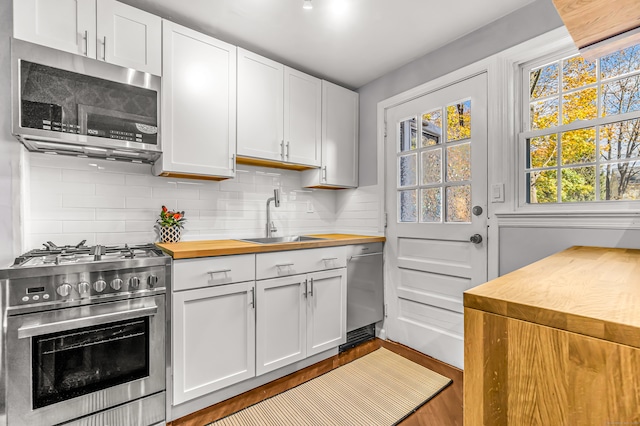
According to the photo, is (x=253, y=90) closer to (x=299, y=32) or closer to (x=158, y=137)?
(x=299, y=32)

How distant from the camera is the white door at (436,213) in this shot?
2.25 meters

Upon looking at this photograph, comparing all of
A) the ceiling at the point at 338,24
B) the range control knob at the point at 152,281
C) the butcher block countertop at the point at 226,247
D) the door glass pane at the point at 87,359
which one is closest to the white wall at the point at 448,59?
the ceiling at the point at 338,24

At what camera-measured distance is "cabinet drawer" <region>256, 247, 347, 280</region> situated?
2.06 metres

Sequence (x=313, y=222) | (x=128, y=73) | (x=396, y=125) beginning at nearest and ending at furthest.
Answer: (x=128, y=73)
(x=396, y=125)
(x=313, y=222)

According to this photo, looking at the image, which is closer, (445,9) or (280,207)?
(445,9)

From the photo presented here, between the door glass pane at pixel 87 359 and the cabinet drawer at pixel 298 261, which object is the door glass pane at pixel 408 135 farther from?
the door glass pane at pixel 87 359

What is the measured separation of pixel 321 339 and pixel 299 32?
2.32 meters

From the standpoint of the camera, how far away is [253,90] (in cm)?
241

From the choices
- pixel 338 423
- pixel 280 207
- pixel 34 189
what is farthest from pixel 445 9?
pixel 34 189

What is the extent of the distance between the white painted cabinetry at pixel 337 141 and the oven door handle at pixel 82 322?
177 centimetres

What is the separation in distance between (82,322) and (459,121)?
8.83ft

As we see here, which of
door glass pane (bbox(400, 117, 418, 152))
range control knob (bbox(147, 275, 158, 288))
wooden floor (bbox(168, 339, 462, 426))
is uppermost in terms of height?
door glass pane (bbox(400, 117, 418, 152))

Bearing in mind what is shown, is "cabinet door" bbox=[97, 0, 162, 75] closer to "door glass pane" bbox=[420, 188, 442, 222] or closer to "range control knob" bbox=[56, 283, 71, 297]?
"range control knob" bbox=[56, 283, 71, 297]

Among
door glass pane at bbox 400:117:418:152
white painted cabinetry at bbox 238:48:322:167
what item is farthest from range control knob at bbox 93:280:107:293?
door glass pane at bbox 400:117:418:152
